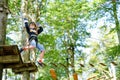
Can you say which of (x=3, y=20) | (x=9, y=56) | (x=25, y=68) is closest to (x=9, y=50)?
(x=9, y=56)

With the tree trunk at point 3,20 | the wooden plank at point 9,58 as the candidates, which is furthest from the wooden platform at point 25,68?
the tree trunk at point 3,20

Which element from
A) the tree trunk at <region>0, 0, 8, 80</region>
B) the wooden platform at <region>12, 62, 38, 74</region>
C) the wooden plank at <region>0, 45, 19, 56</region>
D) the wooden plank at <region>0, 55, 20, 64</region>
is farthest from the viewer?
the wooden platform at <region>12, 62, 38, 74</region>

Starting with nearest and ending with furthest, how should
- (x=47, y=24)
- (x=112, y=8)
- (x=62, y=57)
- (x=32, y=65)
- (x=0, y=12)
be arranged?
1. (x=0, y=12)
2. (x=32, y=65)
3. (x=112, y=8)
4. (x=47, y=24)
5. (x=62, y=57)

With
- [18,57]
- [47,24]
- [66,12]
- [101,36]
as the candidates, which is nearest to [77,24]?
[66,12]

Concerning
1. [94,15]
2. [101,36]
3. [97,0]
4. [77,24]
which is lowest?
[101,36]

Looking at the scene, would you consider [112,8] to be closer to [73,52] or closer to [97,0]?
[97,0]

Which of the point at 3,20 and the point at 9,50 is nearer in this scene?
the point at 9,50

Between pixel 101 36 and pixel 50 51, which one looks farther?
pixel 101 36

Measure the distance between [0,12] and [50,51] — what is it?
15.5 metres

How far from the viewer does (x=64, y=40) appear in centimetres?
2223

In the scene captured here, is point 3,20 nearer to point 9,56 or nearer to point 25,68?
point 9,56

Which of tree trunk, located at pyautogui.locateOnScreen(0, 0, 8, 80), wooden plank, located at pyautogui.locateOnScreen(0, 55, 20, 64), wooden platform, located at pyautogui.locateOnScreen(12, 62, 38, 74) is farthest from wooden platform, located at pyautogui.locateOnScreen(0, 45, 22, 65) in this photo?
wooden platform, located at pyautogui.locateOnScreen(12, 62, 38, 74)

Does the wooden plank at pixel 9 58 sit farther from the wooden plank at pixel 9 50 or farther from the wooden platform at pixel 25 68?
the wooden platform at pixel 25 68

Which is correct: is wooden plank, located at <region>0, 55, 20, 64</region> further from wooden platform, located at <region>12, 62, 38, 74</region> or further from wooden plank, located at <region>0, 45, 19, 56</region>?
wooden platform, located at <region>12, 62, 38, 74</region>
